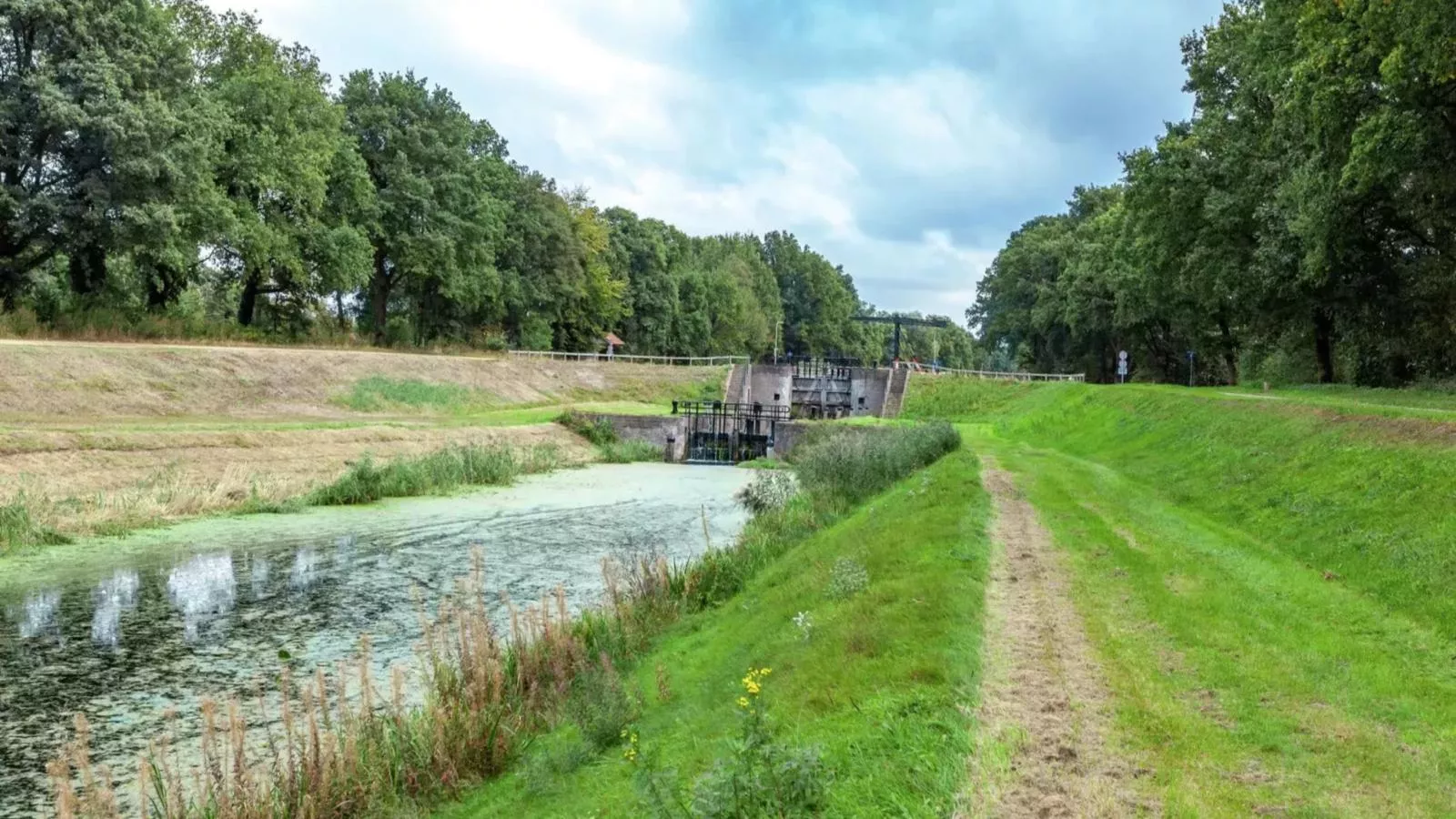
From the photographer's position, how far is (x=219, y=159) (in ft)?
146

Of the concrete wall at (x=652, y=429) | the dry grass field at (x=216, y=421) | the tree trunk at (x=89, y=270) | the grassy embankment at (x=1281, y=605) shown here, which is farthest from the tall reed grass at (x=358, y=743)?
the tree trunk at (x=89, y=270)

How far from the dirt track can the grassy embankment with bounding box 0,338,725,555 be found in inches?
721

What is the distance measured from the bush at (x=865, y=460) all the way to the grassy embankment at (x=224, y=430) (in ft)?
41.1

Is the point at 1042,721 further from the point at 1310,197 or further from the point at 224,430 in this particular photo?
the point at 224,430

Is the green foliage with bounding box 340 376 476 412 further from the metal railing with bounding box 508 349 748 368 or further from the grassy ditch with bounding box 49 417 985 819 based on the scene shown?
the grassy ditch with bounding box 49 417 985 819

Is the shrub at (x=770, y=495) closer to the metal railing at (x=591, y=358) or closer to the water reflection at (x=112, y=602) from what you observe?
the water reflection at (x=112, y=602)

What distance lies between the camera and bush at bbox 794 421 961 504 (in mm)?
21594

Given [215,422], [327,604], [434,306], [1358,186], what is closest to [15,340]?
[215,422]

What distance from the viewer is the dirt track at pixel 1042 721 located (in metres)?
5.29

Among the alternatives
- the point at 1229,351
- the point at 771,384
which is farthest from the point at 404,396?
the point at 1229,351

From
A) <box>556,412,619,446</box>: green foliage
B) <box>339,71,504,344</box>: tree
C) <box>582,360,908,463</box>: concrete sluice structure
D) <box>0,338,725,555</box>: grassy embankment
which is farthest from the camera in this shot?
<box>339,71,504,344</box>: tree

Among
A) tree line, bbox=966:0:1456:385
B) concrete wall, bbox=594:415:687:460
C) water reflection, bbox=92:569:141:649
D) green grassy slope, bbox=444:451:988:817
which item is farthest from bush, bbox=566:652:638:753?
concrete wall, bbox=594:415:687:460

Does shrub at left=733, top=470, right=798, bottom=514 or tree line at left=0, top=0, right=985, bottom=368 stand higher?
tree line at left=0, top=0, right=985, bottom=368

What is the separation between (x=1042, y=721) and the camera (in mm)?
6477
